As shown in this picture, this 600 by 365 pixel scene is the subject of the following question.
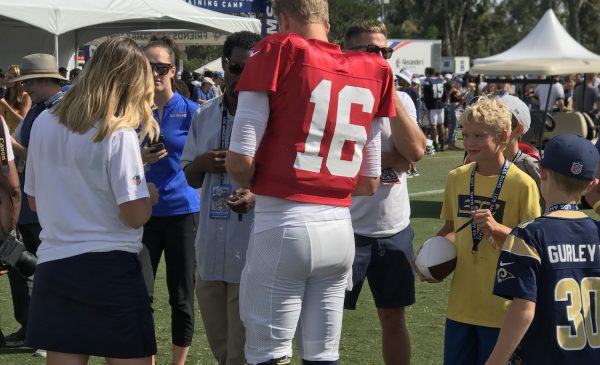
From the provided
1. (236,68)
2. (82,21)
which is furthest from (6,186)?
(82,21)

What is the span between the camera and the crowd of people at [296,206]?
352cm

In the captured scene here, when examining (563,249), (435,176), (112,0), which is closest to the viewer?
(563,249)

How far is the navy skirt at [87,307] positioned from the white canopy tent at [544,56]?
19724 mm

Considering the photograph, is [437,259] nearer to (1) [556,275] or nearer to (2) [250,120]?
(1) [556,275]

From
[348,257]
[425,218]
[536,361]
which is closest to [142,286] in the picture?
[348,257]

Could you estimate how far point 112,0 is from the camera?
16.1 m

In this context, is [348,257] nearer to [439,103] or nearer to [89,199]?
[89,199]

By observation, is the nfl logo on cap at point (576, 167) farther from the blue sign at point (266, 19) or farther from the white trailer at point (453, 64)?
the white trailer at point (453, 64)

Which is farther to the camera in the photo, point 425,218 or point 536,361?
point 425,218

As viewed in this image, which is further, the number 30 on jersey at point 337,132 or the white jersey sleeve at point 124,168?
the white jersey sleeve at point 124,168

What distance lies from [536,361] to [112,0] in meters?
13.7

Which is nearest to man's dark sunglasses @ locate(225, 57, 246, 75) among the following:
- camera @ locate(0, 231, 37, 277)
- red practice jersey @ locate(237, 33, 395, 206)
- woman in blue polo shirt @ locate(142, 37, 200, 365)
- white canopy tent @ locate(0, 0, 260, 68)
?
woman in blue polo shirt @ locate(142, 37, 200, 365)

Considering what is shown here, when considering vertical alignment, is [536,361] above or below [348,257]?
below

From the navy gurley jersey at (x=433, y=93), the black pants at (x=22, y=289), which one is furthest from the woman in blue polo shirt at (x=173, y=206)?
the navy gurley jersey at (x=433, y=93)
